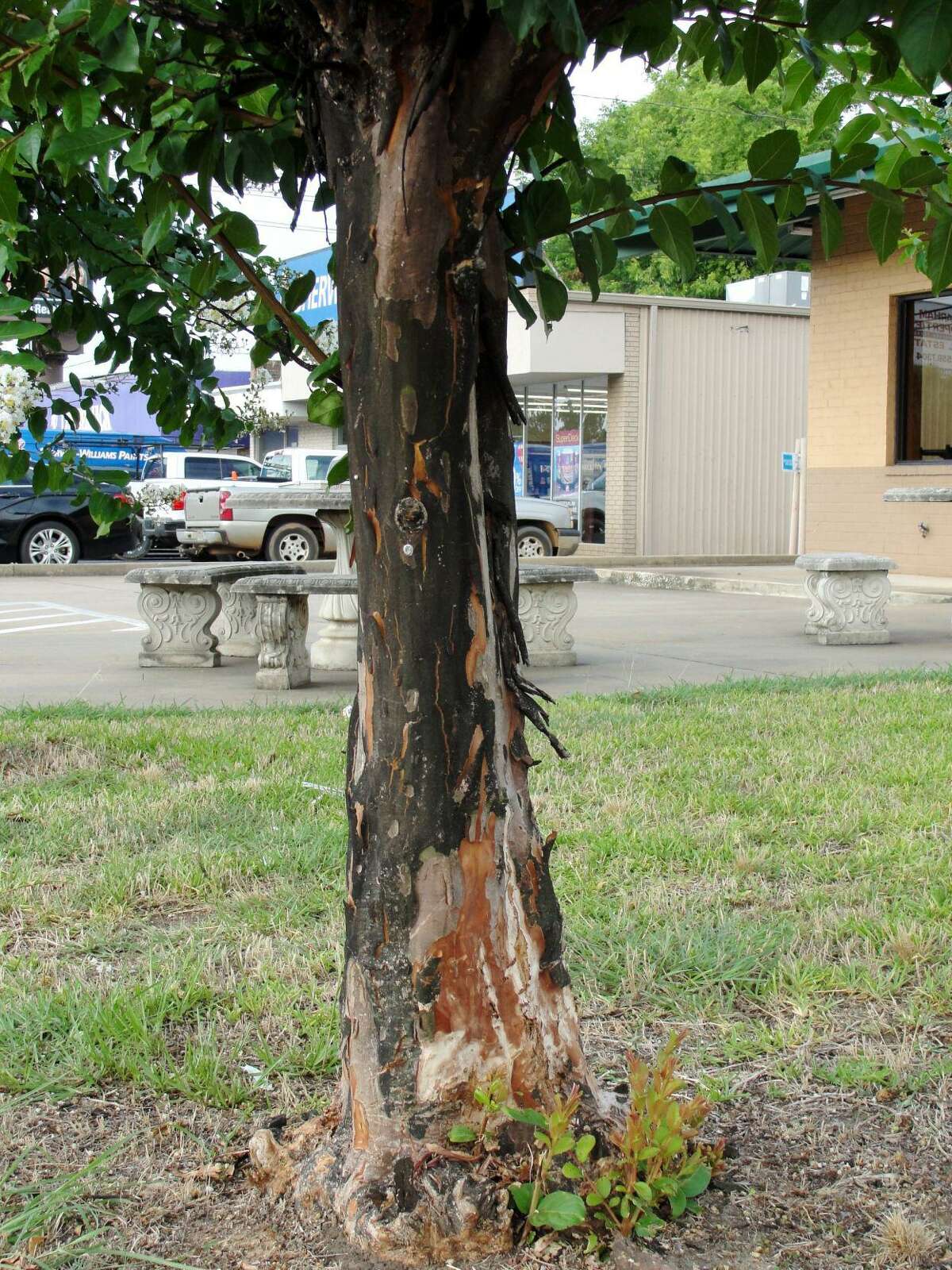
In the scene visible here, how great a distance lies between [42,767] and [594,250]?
163 inches

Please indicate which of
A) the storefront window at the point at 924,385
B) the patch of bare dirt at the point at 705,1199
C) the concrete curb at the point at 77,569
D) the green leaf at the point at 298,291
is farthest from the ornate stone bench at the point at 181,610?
the storefront window at the point at 924,385

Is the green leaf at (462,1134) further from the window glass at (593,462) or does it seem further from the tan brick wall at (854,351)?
the window glass at (593,462)

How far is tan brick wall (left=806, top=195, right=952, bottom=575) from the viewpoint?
15.2 meters

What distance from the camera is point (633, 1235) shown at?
7.38 feet

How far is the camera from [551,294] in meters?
2.61

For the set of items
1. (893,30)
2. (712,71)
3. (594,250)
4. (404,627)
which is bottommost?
(404,627)

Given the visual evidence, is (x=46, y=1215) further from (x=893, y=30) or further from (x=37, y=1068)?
(x=893, y=30)

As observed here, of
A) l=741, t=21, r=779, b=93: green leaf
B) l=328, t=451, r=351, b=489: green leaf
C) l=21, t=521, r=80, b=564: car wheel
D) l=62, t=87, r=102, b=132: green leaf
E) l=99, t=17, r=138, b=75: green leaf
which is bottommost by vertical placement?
l=21, t=521, r=80, b=564: car wheel

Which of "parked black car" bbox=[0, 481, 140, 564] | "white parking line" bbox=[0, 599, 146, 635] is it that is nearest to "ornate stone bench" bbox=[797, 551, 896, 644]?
"white parking line" bbox=[0, 599, 146, 635]

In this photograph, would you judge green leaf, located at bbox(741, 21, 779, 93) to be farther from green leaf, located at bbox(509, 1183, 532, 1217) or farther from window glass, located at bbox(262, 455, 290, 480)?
window glass, located at bbox(262, 455, 290, 480)

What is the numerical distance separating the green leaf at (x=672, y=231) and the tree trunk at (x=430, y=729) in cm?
32

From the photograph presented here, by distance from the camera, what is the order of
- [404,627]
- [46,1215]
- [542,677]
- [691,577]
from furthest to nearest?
[691,577] < [542,677] < [46,1215] < [404,627]

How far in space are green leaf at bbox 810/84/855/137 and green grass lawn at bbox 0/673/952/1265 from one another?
2.05 m

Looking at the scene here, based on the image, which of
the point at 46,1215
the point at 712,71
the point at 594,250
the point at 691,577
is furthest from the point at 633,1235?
the point at 691,577
